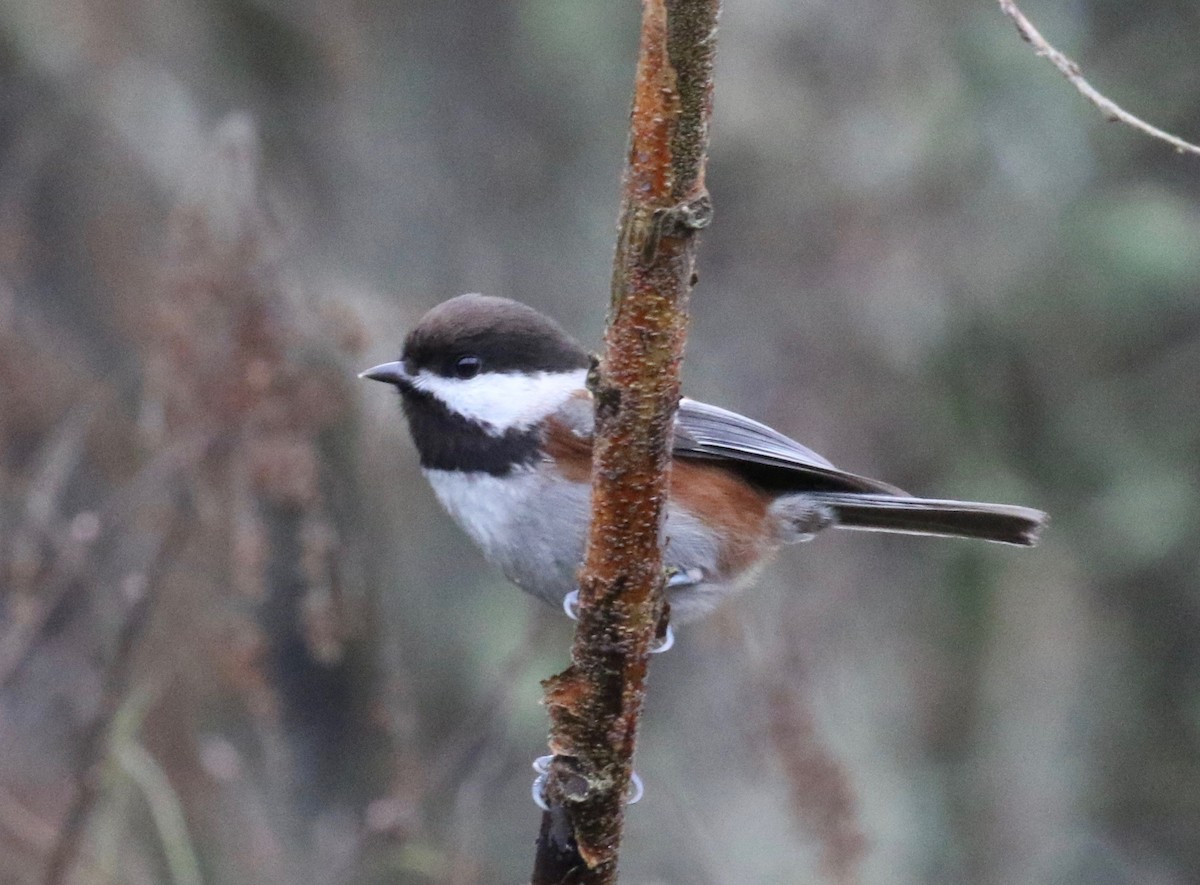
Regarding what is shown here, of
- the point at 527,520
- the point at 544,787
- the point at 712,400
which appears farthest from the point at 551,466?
the point at 712,400

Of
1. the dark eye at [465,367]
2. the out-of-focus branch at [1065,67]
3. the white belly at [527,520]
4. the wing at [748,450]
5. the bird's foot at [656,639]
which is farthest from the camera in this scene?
the wing at [748,450]

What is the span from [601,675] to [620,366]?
512 millimetres

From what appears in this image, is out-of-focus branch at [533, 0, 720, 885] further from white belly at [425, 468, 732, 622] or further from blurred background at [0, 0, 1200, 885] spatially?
blurred background at [0, 0, 1200, 885]

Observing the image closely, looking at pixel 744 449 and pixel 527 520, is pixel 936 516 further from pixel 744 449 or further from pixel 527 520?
pixel 527 520

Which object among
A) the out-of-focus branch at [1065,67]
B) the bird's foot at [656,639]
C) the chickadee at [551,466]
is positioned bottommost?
the bird's foot at [656,639]

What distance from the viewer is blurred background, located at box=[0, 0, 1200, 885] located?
442 cm

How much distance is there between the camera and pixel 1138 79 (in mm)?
4520

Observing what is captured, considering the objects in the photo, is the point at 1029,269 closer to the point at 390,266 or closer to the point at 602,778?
the point at 390,266

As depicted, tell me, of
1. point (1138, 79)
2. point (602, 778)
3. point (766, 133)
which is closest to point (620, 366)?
point (602, 778)

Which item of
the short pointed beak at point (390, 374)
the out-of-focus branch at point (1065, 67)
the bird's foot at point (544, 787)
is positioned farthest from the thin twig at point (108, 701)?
the out-of-focus branch at point (1065, 67)

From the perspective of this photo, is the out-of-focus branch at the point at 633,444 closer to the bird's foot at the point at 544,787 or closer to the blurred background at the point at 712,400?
the bird's foot at the point at 544,787

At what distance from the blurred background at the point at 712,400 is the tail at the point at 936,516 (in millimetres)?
385

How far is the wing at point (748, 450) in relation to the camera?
3504 millimetres

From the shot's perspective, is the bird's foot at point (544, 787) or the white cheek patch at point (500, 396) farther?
the white cheek patch at point (500, 396)
